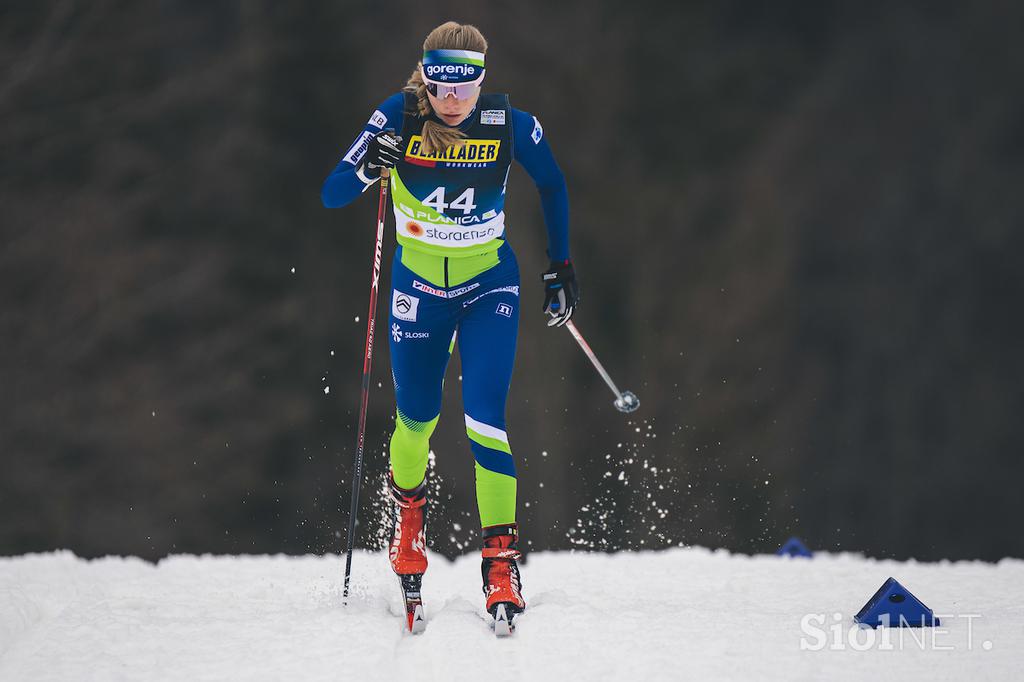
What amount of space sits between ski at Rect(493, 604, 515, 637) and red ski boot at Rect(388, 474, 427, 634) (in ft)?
1.09

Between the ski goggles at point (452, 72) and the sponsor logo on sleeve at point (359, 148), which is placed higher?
the ski goggles at point (452, 72)

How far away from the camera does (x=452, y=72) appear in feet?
14.2

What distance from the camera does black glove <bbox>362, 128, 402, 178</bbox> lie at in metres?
4.32

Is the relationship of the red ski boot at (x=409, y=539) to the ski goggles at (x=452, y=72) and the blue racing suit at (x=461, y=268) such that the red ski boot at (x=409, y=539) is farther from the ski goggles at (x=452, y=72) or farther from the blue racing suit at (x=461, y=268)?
the ski goggles at (x=452, y=72)

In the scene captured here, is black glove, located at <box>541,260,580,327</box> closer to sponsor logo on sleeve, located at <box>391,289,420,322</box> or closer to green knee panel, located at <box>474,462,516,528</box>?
sponsor logo on sleeve, located at <box>391,289,420,322</box>

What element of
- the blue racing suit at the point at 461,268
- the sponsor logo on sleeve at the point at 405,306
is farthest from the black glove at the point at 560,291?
the sponsor logo on sleeve at the point at 405,306

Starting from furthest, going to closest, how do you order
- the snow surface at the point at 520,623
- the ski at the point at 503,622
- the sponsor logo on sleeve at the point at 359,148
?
1. the sponsor logo on sleeve at the point at 359,148
2. the ski at the point at 503,622
3. the snow surface at the point at 520,623

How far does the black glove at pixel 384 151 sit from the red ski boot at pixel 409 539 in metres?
1.25

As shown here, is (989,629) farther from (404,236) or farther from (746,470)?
(746,470)

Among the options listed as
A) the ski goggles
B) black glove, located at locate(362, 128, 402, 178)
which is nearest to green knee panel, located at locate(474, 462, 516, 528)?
black glove, located at locate(362, 128, 402, 178)

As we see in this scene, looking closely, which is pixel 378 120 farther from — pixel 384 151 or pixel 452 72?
pixel 452 72

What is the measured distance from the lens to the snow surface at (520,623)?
3864 millimetres

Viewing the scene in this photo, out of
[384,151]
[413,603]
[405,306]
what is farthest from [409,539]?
[384,151]

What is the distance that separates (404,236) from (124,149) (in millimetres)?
7349
